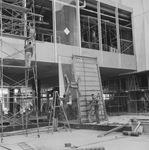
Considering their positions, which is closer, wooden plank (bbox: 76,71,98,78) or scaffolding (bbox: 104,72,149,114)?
wooden plank (bbox: 76,71,98,78)

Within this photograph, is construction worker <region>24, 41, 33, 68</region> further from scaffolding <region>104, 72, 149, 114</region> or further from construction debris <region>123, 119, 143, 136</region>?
scaffolding <region>104, 72, 149, 114</region>

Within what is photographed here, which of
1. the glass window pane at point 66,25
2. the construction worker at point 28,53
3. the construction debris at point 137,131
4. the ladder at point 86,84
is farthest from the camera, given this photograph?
the glass window pane at point 66,25

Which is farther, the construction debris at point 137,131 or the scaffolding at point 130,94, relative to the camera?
the scaffolding at point 130,94

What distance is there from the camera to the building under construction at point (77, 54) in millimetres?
14453

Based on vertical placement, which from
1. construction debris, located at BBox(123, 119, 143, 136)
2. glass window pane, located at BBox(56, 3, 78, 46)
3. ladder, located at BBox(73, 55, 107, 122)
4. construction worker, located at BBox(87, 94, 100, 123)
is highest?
glass window pane, located at BBox(56, 3, 78, 46)

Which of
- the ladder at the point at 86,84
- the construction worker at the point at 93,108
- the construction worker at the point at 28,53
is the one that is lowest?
the construction worker at the point at 93,108

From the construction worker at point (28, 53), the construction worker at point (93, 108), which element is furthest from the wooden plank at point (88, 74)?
the construction worker at point (28, 53)

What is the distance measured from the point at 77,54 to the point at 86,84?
277 centimetres

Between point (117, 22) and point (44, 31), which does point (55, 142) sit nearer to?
point (44, 31)

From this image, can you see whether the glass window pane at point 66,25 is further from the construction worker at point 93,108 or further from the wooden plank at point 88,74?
the construction worker at point 93,108

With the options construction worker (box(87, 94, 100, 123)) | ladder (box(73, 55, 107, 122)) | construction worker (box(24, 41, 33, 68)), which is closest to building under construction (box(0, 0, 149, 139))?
ladder (box(73, 55, 107, 122))

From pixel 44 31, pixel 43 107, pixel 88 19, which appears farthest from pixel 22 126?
pixel 43 107

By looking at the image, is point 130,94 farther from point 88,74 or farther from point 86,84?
point 86,84

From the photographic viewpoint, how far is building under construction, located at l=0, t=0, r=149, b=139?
1445 cm
